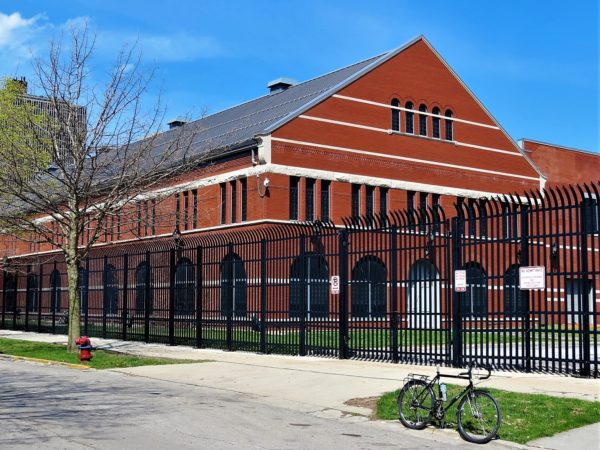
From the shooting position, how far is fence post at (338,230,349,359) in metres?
18.4

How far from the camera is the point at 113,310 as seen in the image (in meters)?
27.5

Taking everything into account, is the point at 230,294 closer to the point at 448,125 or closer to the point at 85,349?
the point at 85,349

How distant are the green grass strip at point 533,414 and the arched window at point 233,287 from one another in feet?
32.5

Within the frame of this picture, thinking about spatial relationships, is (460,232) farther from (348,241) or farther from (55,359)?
(55,359)

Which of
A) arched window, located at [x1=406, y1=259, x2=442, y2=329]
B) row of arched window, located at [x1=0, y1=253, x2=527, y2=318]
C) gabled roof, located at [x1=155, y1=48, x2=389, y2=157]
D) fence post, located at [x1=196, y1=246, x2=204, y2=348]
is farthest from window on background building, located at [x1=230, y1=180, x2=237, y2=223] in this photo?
arched window, located at [x1=406, y1=259, x2=442, y2=329]

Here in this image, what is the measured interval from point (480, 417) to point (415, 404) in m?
1.05

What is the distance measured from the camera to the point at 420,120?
41719mm

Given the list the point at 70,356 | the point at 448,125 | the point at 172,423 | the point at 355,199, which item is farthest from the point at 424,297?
the point at 448,125

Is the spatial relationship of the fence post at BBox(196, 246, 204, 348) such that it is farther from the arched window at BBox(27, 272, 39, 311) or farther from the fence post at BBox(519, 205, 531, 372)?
the arched window at BBox(27, 272, 39, 311)

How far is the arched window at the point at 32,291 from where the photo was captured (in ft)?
110

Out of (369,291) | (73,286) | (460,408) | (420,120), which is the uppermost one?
(420,120)

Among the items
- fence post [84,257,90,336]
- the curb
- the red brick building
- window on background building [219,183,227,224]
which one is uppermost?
the red brick building

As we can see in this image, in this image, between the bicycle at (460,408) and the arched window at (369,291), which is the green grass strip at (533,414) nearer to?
the bicycle at (460,408)

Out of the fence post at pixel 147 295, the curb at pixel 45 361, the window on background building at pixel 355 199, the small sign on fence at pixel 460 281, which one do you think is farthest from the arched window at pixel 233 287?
the window on background building at pixel 355 199
